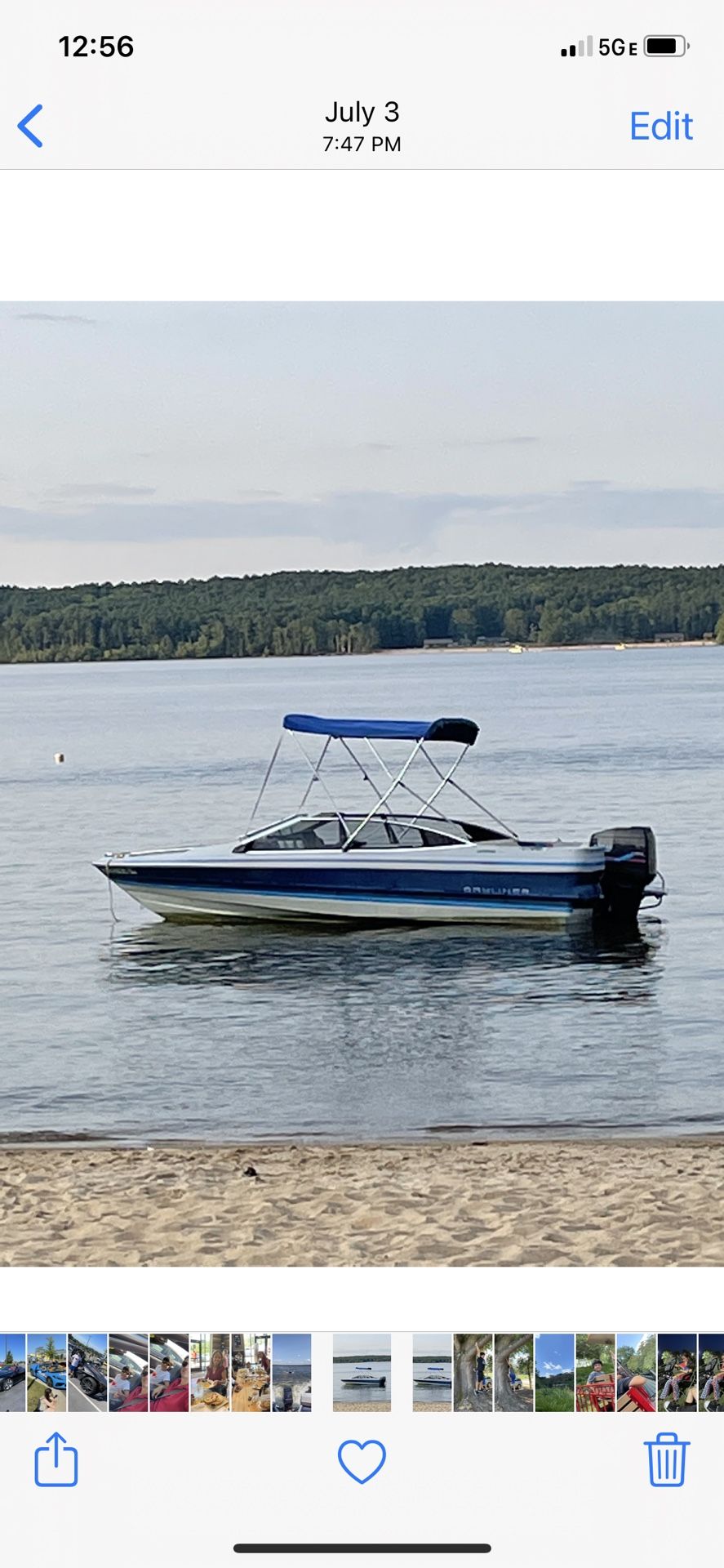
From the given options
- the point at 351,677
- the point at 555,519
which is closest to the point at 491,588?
the point at 555,519

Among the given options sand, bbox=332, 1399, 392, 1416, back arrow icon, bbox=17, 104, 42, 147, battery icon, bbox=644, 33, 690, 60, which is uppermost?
battery icon, bbox=644, 33, 690, 60

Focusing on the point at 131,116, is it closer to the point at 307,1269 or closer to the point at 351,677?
the point at 307,1269

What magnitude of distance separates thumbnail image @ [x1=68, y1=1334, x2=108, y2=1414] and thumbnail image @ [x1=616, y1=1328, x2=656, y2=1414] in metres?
0.81

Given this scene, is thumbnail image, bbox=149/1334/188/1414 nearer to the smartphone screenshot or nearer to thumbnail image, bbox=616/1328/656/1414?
the smartphone screenshot

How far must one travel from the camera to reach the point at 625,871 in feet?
61.8

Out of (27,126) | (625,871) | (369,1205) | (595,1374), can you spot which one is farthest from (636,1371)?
(625,871)

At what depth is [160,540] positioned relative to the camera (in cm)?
6675

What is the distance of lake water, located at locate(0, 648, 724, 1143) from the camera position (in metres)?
9.87

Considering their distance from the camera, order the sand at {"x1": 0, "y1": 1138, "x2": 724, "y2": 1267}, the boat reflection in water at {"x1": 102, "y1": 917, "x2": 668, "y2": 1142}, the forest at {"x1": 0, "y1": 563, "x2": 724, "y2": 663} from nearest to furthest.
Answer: the sand at {"x1": 0, "y1": 1138, "x2": 724, "y2": 1267} → the boat reflection in water at {"x1": 102, "y1": 917, "x2": 668, "y2": 1142} → the forest at {"x1": 0, "y1": 563, "x2": 724, "y2": 663}

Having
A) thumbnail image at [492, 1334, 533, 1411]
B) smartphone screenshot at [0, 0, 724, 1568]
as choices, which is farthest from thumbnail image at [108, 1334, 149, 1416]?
thumbnail image at [492, 1334, 533, 1411]

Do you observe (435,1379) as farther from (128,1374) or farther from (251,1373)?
(128,1374)

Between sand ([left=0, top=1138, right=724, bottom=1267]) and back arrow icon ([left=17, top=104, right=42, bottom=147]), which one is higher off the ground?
back arrow icon ([left=17, top=104, right=42, bottom=147])

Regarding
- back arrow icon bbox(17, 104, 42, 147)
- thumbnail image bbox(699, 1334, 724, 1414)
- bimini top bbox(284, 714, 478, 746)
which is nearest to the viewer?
thumbnail image bbox(699, 1334, 724, 1414)
